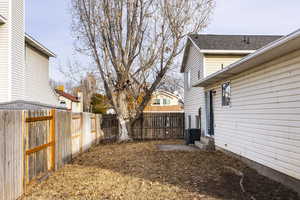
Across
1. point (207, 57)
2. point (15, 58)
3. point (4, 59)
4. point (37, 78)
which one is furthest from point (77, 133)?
point (37, 78)

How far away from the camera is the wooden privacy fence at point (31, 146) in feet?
12.6

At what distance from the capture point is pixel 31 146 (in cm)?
492

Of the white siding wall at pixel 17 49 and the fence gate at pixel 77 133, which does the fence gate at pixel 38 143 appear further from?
the white siding wall at pixel 17 49

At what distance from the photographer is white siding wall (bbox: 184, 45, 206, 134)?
1231 cm

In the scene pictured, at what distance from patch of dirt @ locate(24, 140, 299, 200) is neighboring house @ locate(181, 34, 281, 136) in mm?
4727

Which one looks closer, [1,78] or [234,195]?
[234,195]

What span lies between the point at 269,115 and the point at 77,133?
6.30 metres

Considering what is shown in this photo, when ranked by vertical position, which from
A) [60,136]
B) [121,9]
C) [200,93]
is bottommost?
[60,136]

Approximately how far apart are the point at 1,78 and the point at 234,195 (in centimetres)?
1013

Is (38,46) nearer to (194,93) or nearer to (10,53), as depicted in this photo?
(10,53)

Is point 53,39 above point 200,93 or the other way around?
above

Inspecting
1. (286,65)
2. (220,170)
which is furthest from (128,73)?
(286,65)

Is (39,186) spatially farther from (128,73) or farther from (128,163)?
(128,73)

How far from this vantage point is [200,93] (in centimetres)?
1256
